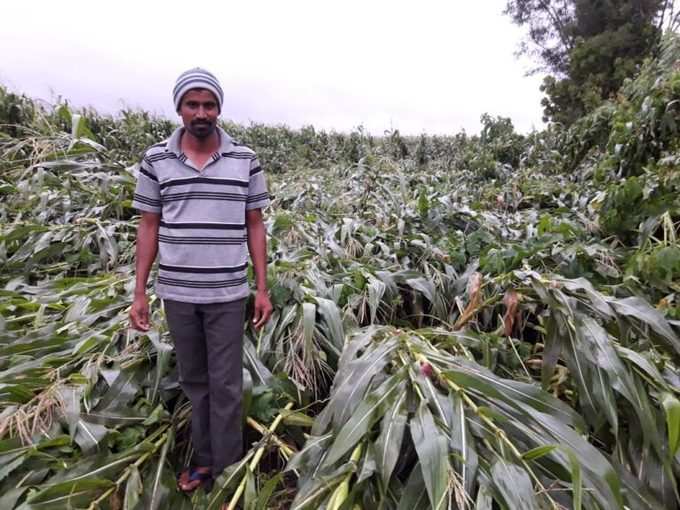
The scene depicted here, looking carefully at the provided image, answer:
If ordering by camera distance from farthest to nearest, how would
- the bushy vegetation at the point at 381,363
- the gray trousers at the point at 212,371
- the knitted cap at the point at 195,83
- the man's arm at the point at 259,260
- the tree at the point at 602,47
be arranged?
the tree at the point at 602,47 → the man's arm at the point at 259,260 → the gray trousers at the point at 212,371 → the knitted cap at the point at 195,83 → the bushy vegetation at the point at 381,363

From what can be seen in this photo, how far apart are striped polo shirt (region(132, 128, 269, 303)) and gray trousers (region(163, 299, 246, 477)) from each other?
62mm

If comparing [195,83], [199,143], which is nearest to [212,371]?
[199,143]

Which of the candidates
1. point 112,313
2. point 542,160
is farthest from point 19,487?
point 542,160

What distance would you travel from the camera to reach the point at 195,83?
3.96ft

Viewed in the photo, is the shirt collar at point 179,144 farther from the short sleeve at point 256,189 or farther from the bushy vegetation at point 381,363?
the bushy vegetation at point 381,363

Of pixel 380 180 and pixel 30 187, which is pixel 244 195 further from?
pixel 380 180

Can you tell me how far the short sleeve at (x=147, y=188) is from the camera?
1.28 metres

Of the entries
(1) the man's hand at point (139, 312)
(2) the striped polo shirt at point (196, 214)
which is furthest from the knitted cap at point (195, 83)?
(1) the man's hand at point (139, 312)

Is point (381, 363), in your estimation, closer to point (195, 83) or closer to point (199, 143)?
point (199, 143)

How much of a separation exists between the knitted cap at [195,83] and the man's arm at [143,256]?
0.36m

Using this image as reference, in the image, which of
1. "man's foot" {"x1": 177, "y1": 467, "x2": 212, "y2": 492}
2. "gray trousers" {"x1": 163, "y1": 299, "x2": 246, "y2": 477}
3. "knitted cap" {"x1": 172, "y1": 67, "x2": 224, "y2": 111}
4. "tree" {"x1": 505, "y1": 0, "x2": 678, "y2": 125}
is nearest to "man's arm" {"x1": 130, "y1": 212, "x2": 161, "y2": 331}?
"gray trousers" {"x1": 163, "y1": 299, "x2": 246, "y2": 477}

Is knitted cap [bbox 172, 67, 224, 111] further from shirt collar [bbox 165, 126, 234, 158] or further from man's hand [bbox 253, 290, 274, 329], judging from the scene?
man's hand [bbox 253, 290, 274, 329]

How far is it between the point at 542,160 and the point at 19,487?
612 cm

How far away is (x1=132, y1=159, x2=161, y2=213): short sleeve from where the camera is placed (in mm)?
1280
